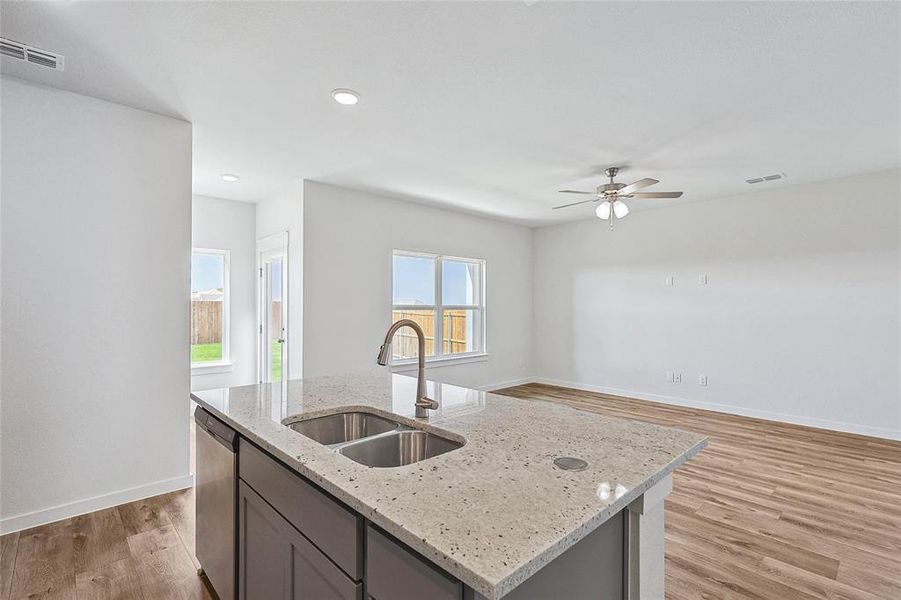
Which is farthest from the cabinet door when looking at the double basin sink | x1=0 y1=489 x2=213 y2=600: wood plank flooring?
x1=0 y1=489 x2=213 y2=600: wood plank flooring

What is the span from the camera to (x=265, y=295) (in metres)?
5.27

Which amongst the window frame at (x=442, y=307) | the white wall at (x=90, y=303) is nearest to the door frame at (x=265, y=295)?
the window frame at (x=442, y=307)

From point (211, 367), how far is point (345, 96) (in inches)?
152

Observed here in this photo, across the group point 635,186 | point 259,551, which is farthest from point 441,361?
point 259,551

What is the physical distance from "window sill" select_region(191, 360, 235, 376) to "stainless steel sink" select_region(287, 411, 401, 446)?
3.98 metres

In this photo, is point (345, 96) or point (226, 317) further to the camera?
point (226, 317)

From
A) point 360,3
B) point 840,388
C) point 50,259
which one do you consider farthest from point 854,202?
point 50,259

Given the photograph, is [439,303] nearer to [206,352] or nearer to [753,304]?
[206,352]

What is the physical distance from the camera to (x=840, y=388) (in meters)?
4.41

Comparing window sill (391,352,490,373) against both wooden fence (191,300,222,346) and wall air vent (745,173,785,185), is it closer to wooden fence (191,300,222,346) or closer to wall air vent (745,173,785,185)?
wooden fence (191,300,222,346)

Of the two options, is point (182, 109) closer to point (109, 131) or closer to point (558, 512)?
point (109, 131)

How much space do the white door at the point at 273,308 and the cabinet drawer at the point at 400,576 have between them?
156 inches

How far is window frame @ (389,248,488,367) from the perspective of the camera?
5.34 m

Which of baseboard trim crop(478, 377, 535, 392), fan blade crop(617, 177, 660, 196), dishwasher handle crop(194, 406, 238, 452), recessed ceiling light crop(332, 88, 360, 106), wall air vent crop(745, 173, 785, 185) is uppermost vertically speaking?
recessed ceiling light crop(332, 88, 360, 106)
